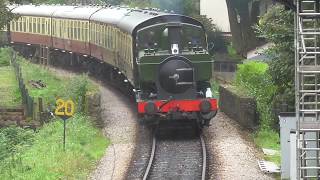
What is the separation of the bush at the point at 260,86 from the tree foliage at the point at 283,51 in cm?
108

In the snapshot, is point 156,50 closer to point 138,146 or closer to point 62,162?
point 138,146

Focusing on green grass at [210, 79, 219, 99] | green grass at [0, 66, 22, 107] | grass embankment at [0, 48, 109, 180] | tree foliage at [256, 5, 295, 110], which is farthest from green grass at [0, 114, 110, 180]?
green grass at [210, 79, 219, 99]

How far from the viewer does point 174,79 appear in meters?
18.7

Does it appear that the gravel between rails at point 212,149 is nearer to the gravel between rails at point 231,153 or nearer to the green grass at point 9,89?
the gravel between rails at point 231,153

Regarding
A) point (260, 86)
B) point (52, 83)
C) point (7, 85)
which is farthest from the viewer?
point (7, 85)

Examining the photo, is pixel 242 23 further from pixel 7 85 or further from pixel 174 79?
pixel 174 79

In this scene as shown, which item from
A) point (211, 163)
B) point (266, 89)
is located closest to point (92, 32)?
point (266, 89)

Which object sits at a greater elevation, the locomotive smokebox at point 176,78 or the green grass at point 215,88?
the locomotive smokebox at point 176,78

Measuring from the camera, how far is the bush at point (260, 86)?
795 inches

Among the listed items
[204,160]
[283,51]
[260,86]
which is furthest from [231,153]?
[260,86]

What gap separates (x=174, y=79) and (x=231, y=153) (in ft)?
8.78

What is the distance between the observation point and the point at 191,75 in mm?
18906

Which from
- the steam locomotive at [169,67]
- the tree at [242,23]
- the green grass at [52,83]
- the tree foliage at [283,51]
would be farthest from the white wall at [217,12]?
the tree foliage at [283,51]

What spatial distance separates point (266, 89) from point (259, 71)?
2.37 metres
